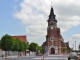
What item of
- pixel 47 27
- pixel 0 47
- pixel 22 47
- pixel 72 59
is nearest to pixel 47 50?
pixel 47 27

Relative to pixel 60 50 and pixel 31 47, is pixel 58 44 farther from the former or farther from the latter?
pixel 31 47

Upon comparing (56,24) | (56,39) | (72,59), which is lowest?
(72,59)

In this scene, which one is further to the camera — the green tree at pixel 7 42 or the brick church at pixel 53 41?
the brick church at pixel 53 41

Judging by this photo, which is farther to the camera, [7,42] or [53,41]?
[53,41]

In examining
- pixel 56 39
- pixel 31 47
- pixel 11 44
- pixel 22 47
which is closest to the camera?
pixel 11 44

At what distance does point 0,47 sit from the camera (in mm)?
79312

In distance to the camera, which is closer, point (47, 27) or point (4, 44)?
point (4, 44)

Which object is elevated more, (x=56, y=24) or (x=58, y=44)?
(x=56, y=24)

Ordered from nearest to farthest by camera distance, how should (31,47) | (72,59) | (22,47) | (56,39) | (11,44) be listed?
(72,59)
(11,44)
(22,47)
(56,39)
(31,47)

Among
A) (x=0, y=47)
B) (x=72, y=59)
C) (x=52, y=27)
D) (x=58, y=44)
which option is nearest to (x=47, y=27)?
(x=52, y=27)

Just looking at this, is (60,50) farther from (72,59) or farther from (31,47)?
(72,59)

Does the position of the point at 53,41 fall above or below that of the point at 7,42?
above

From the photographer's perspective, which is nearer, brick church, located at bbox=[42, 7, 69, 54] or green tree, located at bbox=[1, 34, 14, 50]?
green tree, located at bbox=[1, 34, 14, 50]

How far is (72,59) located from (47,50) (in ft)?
301
